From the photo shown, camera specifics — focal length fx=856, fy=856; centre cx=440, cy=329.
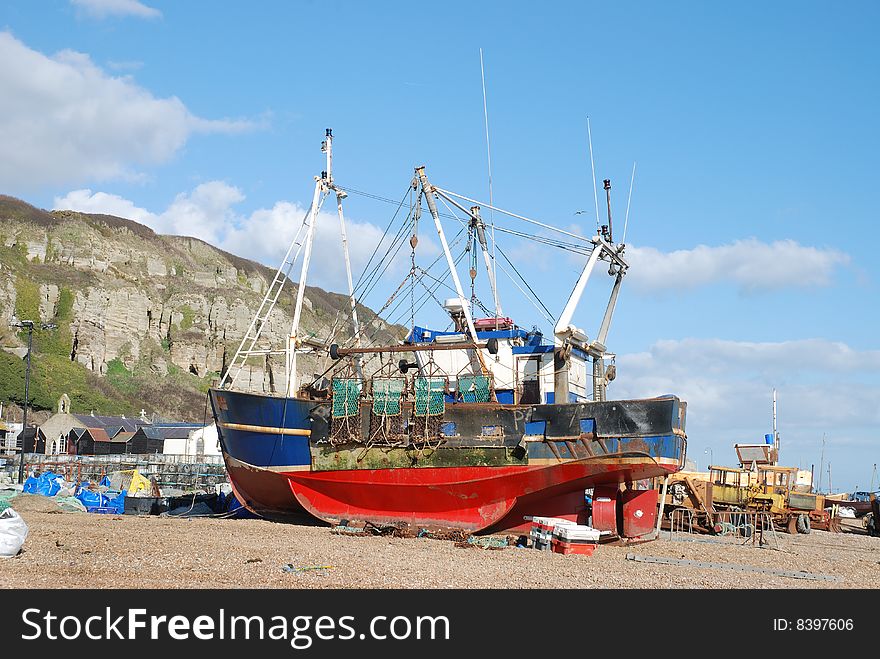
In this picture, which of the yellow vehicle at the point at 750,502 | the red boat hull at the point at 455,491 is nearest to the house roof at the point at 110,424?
the yellow vehicle at the point at 750,502

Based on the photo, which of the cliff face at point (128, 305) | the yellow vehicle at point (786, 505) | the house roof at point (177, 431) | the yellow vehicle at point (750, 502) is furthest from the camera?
the cliff face at point (128, 305)

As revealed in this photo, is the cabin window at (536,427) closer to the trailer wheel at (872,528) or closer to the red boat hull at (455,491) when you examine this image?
the red boat hull at (455,491)

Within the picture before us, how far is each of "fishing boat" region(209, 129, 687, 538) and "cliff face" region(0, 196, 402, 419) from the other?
7512 centimetres

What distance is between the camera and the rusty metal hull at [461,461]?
2158 cm

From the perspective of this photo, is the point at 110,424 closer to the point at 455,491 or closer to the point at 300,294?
the point at 300,294

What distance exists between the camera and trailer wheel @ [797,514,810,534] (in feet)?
104

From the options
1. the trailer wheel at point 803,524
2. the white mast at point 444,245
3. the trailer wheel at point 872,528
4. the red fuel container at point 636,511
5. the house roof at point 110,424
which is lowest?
the trailer wheel at point 872,528

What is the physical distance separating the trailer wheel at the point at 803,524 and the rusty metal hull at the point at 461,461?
11.8 m

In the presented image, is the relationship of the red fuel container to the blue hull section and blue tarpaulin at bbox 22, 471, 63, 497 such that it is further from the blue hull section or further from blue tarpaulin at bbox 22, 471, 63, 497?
blue tarpaulin at bbox 22, 471, 63, 497

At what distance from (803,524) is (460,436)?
16.3 meters
